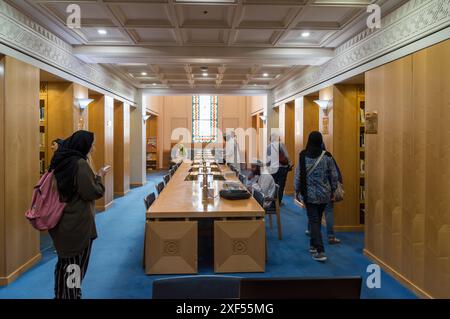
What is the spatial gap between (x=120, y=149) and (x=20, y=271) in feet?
16.8

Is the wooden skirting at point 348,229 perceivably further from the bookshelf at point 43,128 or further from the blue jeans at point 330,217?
the bookshelf at point 43,128

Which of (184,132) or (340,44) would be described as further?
(184,132)

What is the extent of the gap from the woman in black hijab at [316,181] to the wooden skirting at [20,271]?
11.0 feet

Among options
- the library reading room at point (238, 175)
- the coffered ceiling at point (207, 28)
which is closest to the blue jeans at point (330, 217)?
the library reading room at point (238, 175)

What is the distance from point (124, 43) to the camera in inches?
202

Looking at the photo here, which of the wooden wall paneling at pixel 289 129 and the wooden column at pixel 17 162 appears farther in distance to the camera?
the wooden wall paneling at pixel 289 129

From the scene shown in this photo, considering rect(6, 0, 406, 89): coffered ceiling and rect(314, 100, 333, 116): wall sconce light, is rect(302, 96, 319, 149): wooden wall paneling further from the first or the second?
rect(6, 0, 406, 89): coffered ceiling

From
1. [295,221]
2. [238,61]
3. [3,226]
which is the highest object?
[238,61]

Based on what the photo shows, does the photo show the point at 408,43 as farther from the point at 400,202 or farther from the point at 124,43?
the point at 124,43

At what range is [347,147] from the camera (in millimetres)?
5375

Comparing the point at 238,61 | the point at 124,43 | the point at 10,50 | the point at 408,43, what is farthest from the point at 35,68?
the point at 408,43

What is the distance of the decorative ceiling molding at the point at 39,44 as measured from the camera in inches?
134
